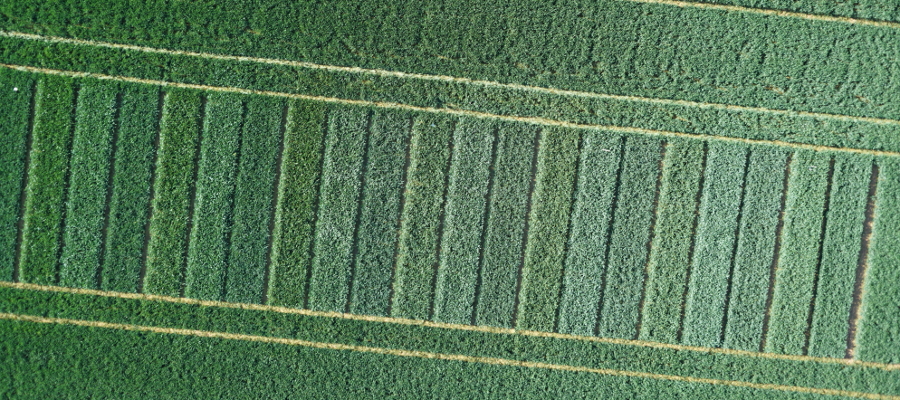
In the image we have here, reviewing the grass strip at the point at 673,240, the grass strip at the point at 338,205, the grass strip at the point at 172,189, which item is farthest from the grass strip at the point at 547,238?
the grass strip at the point at 172,189

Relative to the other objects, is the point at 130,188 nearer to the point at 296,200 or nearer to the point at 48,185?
the point at 48,185

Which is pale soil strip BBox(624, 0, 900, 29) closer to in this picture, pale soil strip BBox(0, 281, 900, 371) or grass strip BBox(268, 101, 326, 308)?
pale soil strip BBox(0, 281, 900, 371)

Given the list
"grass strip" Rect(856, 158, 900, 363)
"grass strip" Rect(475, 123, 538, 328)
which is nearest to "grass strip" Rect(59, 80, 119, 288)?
"grass strip" Rect(475, 123, 538, 328)

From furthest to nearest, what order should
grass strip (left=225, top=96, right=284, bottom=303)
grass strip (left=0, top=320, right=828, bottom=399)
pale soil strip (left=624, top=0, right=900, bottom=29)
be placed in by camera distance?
pale soil strip (left=624, top=0, right=900, bottom=29)
grass strip (left=225, top=96, right=284, bottom=303)
grass strip (left=0, top=320, right=828, bottom=399)

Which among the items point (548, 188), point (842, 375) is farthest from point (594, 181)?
point (842, 375)

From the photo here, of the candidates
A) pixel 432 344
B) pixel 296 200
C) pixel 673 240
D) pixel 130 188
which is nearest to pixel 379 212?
pixel 296 200

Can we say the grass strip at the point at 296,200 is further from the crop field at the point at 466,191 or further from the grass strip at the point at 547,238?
the grass strip at the point at 547,238
